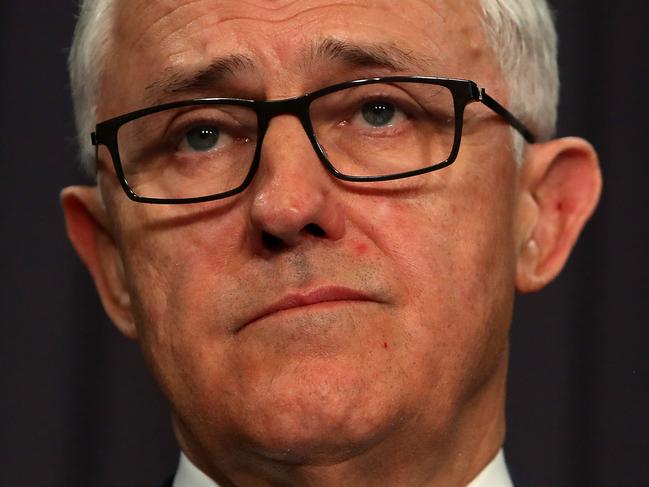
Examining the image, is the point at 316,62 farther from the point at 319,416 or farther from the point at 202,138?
the point at 319,416

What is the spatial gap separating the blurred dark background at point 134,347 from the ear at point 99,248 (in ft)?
2.25

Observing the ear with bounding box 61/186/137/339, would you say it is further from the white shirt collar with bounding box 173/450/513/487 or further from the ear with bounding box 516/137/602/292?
the ear with bounding box 516/137/602/292

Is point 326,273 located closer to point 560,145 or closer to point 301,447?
point 301,447

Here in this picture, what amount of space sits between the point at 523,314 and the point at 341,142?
46.1 inches

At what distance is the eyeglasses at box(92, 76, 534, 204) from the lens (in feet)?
5.76

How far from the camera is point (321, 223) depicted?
1.67 metres

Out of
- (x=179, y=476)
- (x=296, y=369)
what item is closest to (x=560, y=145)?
(x=296, y=369)

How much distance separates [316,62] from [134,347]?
1307 mm

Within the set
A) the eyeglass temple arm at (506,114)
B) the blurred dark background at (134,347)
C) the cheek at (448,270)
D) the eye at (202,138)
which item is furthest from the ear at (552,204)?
the blurred dark background at (134,347)

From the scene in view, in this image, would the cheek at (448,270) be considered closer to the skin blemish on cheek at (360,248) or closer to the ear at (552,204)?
the skin blemish on cheek at (360,248)

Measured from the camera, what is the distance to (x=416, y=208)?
5.77 ft

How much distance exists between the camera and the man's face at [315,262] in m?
1.67

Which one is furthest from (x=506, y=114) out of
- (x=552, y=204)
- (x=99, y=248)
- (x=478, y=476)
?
(x=99, y=248)

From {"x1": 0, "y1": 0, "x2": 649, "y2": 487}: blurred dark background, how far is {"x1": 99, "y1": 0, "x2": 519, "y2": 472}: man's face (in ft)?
2.80
